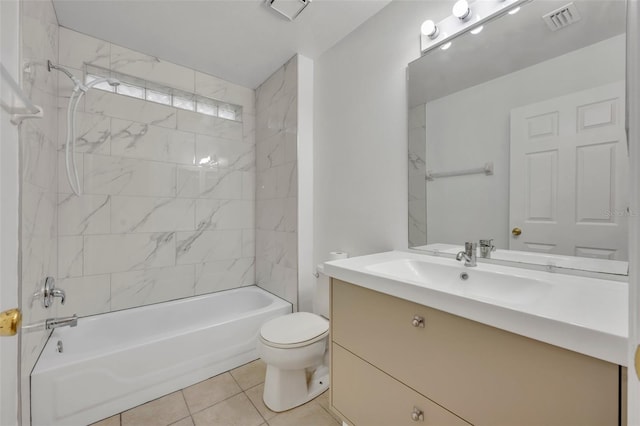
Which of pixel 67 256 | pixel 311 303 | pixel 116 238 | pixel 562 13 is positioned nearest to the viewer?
pixel 562 13

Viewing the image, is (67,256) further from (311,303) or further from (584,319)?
(584,319)

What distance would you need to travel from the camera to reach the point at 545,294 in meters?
0.90

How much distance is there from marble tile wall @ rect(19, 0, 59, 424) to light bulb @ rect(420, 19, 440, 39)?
1.81 m

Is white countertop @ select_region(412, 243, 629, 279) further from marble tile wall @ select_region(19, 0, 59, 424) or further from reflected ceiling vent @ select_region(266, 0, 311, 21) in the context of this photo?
marble tile wall @ select_region(19, 0, 59, 424)

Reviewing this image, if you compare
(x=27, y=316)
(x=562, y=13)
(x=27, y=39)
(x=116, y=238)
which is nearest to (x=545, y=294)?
(x=562, y=13)

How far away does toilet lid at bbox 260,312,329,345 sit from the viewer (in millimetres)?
1518

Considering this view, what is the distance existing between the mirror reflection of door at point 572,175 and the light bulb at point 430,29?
0.62 m

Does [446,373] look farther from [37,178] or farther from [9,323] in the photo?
[37,178]

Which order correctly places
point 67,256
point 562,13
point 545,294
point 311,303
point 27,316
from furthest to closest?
point 311,303 → point 67,256 → point 27,316 → point 562,13 → point 545,294

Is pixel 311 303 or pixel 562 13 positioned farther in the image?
pixel 311 303

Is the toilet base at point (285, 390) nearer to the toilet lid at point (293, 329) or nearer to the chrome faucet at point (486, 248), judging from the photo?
the toilet lid at point (293, 329)

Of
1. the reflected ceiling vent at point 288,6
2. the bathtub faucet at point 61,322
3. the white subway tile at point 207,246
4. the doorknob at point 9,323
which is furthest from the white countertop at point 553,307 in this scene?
the white subway tile at point 207,246

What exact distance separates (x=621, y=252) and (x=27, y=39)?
8.29 feet

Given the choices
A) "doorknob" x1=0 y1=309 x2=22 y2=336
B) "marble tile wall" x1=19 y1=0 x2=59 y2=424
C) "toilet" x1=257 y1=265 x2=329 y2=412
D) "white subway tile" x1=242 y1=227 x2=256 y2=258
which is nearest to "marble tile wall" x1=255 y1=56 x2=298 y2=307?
"white subway tile" x1=242 y1=227 x2=256 y2=258
